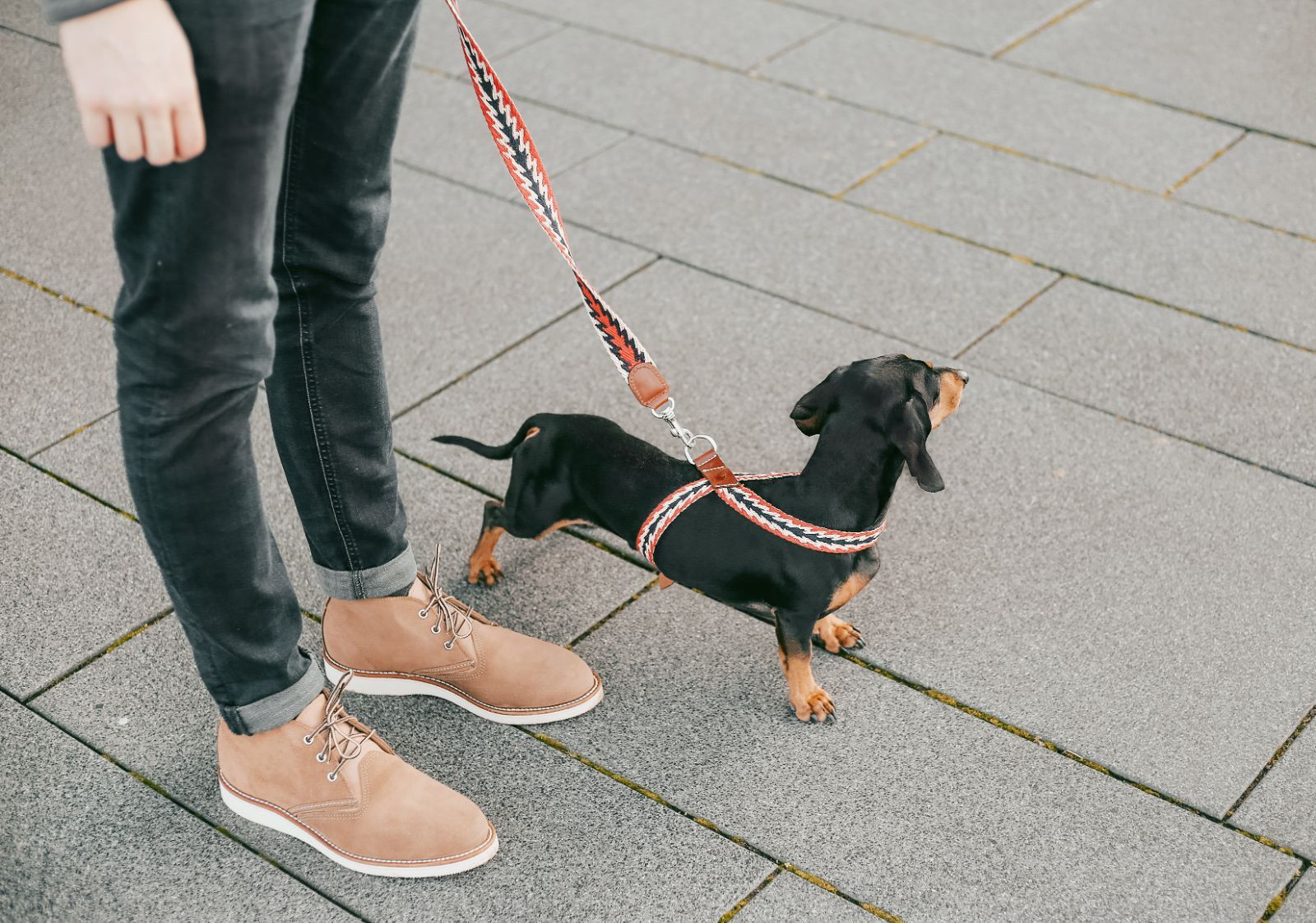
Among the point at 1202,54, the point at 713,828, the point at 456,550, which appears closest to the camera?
the point at 713,828

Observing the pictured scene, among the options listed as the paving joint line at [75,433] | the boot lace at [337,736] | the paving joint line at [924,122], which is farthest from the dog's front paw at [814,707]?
the paving joint line at [924,122]

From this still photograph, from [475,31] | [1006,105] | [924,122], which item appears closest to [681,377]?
[924,122]

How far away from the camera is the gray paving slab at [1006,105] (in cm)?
512

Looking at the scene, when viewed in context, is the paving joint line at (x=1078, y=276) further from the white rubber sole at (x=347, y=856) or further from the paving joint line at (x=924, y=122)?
the white rubber sole at (x=347, y=856)

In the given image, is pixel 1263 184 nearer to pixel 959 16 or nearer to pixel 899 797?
pixel 959 16

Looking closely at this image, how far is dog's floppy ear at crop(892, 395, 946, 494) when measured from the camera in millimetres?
2654

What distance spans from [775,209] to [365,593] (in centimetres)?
257

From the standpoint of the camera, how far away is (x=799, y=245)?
466cm

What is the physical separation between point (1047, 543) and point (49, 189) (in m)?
3.67

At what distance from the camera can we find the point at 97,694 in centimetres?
296

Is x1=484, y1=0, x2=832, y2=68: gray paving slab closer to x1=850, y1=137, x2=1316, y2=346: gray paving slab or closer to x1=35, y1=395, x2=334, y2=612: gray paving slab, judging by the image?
x1=850, y1=137, x2=1316, y2=346: gray paving slab

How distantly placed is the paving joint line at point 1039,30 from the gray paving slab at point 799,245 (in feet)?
4.90

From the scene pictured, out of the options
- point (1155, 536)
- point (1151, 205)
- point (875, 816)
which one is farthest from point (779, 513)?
point (1151, 205)

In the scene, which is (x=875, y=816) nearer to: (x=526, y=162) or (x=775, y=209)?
(x=526, y=162)
